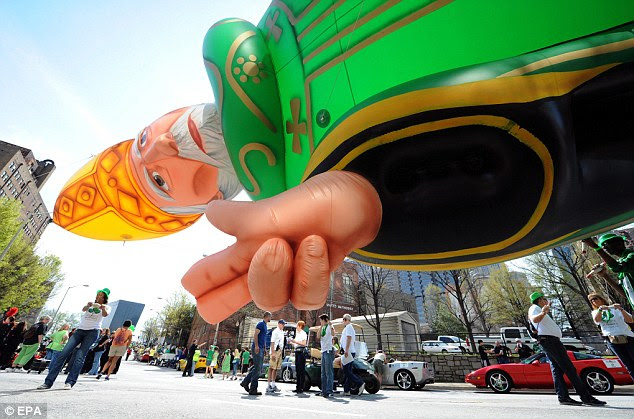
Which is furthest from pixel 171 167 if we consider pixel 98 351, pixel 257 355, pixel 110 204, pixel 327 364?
pixel 98 351

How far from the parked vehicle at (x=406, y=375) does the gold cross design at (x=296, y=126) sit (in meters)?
7.62

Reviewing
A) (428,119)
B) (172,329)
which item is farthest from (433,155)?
(172,329)

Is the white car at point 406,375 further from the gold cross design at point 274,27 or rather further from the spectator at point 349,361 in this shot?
the gold cross design at point 274,27

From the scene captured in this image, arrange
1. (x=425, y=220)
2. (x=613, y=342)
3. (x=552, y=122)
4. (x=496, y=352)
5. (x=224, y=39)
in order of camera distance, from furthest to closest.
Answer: (x=496, y=352)
(x=613, y=342)
(x=224, y=39)
(x=425, y=220)
(x=552, y=122)

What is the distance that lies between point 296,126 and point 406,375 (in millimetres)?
7839

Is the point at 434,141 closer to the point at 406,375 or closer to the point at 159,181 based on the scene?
the point at 159,181

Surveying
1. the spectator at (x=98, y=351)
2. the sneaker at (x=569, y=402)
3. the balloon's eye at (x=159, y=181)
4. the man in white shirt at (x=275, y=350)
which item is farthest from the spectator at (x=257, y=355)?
the spectator at (x=98, y=351)

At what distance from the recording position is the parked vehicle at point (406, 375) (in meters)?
7.55

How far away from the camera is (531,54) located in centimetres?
89

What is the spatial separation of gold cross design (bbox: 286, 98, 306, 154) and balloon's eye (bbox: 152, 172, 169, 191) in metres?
1.36

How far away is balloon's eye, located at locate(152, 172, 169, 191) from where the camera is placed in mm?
2416

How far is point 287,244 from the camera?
1.00m

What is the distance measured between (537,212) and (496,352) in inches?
507

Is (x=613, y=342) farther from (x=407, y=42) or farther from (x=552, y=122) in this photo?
(x=407, y=42)
